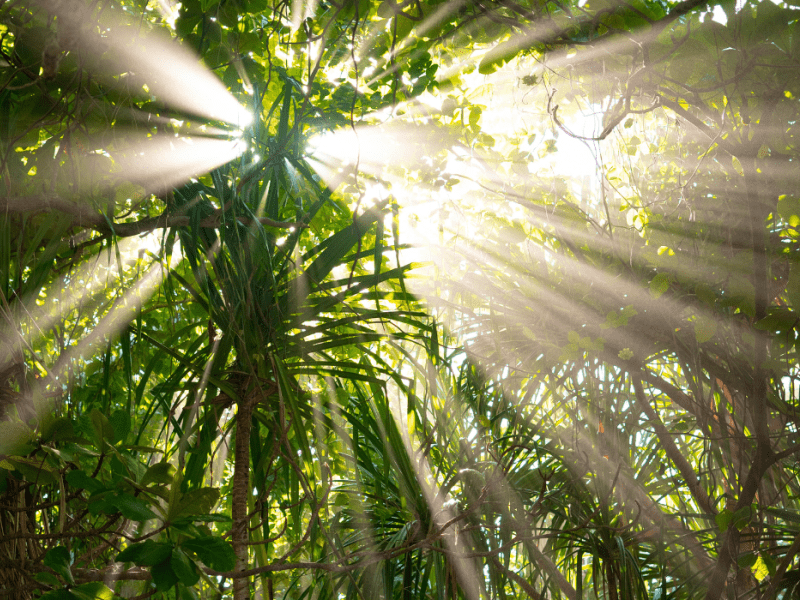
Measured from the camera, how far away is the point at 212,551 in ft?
2.23

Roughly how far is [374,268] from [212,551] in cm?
79

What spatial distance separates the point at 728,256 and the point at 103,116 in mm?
1415

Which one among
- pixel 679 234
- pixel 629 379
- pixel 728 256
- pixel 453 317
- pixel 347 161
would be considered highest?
pixel 347 161

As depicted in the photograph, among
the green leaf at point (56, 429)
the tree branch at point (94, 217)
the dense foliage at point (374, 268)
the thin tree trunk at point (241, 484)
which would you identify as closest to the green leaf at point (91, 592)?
the dense foliage at point (374, 268)

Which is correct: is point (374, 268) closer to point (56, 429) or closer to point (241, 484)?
point (241, 484)

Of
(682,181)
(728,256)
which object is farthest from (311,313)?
(682,181)

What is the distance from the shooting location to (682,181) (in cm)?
150

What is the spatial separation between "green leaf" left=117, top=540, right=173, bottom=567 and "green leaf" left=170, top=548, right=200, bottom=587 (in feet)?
0.04

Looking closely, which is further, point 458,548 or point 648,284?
point 458,548

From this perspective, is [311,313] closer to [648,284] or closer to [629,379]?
[648,284]

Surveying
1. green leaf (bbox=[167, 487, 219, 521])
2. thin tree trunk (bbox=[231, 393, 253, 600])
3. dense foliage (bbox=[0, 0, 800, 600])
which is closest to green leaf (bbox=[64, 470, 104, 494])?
dense foliage (bbox=[0, 0, 800, 600])

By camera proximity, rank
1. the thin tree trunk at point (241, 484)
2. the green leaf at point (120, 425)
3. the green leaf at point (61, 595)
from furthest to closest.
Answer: the thin tree trunk at point (241, 484)
the green leaf at point (120, 425)
the green leaf at point (61, 595)

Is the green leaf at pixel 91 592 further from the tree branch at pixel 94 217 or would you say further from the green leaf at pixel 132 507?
the tree branch at pixel 94 217

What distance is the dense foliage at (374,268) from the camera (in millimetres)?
960
